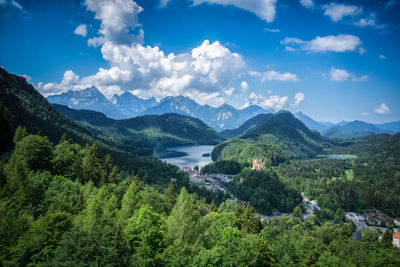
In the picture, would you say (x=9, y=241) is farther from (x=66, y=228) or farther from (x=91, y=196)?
(x=91, y=196)

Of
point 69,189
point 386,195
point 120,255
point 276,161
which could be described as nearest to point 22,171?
point 69,189

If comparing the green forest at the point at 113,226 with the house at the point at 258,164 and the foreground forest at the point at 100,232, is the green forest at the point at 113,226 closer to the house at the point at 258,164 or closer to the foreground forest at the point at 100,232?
the foreground forest at the point at 100,232

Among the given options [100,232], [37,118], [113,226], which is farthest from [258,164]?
[100,232]

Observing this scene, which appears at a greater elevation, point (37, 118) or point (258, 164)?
point (37, 118)

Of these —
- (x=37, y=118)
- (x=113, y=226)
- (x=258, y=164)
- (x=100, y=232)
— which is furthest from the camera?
(x=258, y=164)

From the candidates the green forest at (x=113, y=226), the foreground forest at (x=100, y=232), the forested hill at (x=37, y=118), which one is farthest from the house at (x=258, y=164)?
the foreground forest at (x=100, y=232)

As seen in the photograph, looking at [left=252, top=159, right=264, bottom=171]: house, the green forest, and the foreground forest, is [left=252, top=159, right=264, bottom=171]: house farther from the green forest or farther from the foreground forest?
the foreground forest

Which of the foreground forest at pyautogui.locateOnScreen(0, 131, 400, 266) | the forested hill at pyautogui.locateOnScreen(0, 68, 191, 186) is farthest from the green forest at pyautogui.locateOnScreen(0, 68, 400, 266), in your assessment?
the forested hill at pyautogui.locateOnScreen(0, 68, 191, 186)

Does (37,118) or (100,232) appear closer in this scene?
(100,232)

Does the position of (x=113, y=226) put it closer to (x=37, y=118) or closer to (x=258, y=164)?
(x=37, y=118)

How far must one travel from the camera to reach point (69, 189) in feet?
99.8

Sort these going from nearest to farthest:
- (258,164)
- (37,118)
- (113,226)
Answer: (113,226) → (37,118) → (258,164)

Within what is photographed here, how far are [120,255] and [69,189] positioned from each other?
720 inches

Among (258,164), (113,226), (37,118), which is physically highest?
(37,118)
